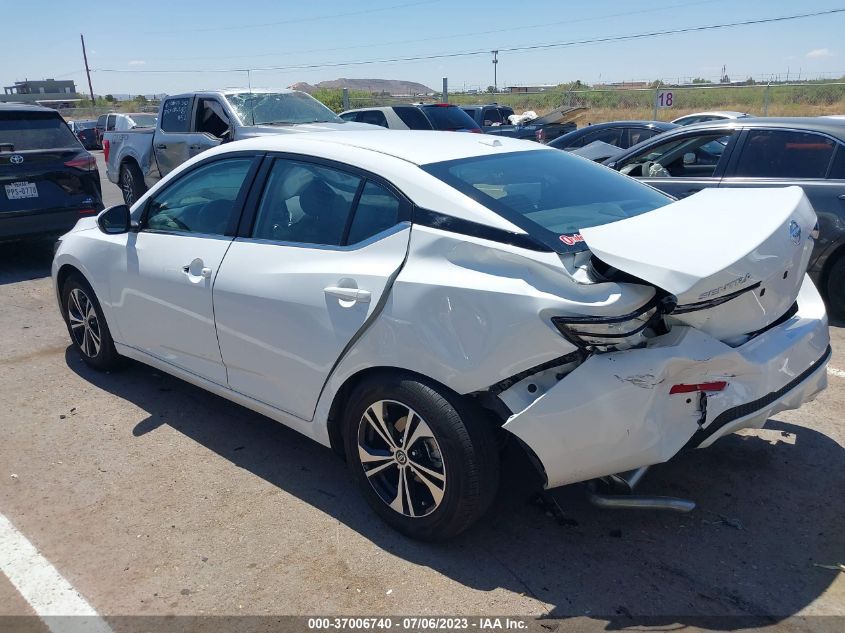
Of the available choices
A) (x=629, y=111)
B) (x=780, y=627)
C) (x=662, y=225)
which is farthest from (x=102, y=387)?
(x=629, y=111)

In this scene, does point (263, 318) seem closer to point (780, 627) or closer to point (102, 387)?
point (102, 387)

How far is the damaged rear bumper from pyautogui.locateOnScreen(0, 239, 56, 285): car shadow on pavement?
735 cm

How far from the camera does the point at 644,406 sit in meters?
2.61

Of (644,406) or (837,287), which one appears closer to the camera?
(644,406)

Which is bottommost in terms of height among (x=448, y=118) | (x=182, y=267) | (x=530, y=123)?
(x=182, y=267)

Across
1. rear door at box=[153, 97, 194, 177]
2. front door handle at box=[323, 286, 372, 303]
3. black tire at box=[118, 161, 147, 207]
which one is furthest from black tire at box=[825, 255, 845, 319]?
black tire at box=[118, 161, 147, 207]

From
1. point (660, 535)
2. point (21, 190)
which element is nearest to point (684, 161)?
point (660, 535)

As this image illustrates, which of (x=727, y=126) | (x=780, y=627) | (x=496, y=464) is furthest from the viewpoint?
(x=727, y=126)

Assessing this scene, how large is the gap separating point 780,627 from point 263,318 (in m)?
2.48

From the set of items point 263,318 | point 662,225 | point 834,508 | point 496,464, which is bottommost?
point 834,508

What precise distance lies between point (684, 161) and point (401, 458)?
195 inches

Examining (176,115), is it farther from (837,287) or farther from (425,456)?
(425,456)

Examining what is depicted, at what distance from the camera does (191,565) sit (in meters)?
3.03

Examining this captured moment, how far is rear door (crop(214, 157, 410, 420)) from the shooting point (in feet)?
10.3
